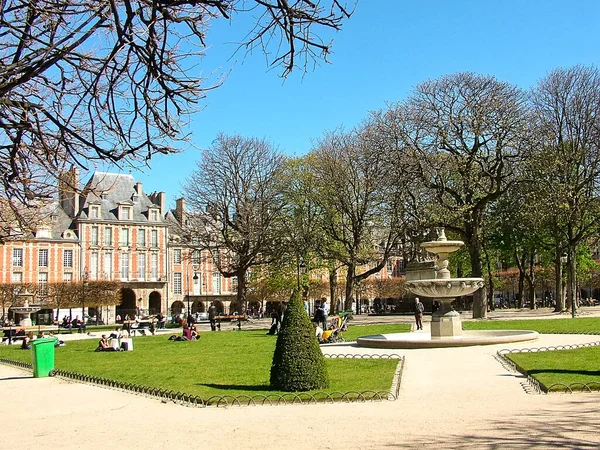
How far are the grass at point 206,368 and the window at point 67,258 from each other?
4221 cm

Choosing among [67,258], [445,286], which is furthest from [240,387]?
[67,258]

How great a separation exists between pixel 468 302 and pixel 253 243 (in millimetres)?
25410

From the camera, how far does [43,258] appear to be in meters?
62.8

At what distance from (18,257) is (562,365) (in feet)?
189

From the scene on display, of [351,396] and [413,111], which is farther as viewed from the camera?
[413,111]

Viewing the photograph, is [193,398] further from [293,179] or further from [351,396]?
[293,179]

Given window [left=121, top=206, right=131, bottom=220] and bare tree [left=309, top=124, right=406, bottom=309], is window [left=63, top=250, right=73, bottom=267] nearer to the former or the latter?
window [left=121, top=206, right=131, bottom=220]

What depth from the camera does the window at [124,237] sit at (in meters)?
66.9

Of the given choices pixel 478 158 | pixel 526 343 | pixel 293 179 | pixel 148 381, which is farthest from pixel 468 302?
pixel 148 381

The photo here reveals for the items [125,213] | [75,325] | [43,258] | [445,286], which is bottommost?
[75,325]

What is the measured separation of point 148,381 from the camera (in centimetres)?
1339

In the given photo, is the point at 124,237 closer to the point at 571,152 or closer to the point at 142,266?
the point at 142,266

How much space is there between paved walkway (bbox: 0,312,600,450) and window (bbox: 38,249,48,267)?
53662 millimetres

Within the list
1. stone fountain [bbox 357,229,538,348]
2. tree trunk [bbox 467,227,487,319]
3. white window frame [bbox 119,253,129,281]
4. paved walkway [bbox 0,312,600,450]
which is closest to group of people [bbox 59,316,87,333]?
white window frame [bbox 119,253,129,281]
